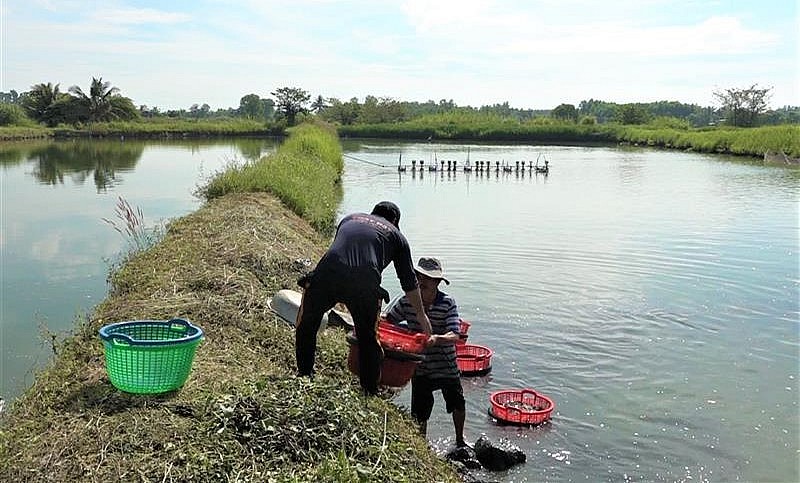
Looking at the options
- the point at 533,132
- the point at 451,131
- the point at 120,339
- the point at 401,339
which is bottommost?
the point at 401,339

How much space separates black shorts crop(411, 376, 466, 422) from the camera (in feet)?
17.0

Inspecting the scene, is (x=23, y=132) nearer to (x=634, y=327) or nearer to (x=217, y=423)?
(x=634, y=327)

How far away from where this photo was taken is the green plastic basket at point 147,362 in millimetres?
4012

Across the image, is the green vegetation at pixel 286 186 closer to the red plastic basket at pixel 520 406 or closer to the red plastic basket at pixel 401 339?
the red plastic basket at pixel 520 406

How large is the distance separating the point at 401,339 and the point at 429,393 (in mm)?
699

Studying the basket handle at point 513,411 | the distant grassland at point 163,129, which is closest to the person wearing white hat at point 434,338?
the basket handle at point 513,411

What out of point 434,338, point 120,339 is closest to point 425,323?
point 434,338

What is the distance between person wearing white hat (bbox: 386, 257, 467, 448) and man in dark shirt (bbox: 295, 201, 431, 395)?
311 millimetres

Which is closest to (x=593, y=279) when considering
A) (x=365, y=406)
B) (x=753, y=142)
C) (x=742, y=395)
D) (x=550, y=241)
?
(x=550, y=241)

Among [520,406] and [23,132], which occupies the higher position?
[23,132]

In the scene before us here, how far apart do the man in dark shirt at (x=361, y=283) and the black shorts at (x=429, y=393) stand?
65cm

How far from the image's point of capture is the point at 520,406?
6.56m

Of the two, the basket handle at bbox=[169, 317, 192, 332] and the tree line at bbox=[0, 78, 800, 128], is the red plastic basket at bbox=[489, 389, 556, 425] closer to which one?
the basket handle at bbox=[169, 317, 192, 332]

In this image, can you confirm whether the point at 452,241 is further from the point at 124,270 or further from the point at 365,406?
the point at 365,406
